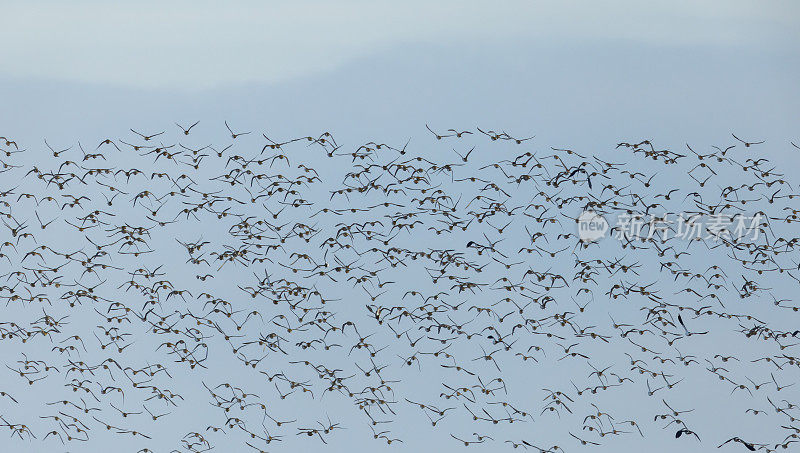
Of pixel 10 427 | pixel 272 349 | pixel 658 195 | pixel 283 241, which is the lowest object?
pixel 10 427

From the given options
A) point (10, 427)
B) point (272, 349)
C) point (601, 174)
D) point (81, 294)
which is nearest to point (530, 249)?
point (601, 174)

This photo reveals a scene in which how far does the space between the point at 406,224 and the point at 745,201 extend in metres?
1.30

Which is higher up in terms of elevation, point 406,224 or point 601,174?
point 601,174

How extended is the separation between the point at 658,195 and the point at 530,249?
20.9 inches

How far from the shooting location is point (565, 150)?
277 centimetres

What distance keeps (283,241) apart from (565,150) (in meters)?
1.13

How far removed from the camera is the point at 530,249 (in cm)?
276

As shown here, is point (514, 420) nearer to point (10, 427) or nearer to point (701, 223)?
point (701, 223)

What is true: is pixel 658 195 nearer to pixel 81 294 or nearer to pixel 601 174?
pixel 601 174

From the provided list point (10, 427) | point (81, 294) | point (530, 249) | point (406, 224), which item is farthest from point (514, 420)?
point (10, 427)

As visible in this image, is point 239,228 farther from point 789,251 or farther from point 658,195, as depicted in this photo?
point 789,251

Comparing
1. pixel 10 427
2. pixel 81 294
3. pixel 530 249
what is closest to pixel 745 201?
pixel 530 249

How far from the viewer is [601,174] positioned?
2773 mm

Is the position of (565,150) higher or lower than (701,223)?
higher
